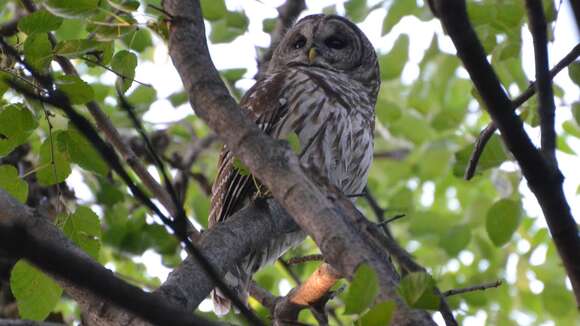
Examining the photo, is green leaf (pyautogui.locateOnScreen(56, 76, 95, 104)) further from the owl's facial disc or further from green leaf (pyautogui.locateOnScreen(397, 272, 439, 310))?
the owl's facial disc

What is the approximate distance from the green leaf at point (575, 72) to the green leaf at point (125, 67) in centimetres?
123

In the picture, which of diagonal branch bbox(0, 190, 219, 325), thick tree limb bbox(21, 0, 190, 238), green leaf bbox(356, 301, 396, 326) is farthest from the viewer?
thick tree limb bbox(21, 0, 190, 238)

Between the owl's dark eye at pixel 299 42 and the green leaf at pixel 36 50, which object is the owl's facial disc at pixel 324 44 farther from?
the green leaf at pixel 36 50

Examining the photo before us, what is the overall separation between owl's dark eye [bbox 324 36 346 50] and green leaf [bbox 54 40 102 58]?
126 inches

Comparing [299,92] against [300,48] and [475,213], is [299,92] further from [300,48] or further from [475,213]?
[475,213]

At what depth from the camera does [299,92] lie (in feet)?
13.9

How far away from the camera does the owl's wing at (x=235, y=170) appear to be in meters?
3.85

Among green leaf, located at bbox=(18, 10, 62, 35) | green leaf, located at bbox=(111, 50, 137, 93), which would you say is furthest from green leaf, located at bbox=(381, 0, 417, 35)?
green leaf, located at bbox=(18, 10, 62, 35)

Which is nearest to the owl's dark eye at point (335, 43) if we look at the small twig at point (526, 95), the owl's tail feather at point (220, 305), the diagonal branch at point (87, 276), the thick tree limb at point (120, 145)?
the owl's tail feather at point (220, 305)

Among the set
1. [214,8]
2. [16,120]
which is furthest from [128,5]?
[214,8]

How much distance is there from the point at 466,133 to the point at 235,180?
2.36 metres

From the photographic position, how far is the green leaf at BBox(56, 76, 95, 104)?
2264 mm

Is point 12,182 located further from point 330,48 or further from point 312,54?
point 330,48

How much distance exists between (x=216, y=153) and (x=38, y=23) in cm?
384
